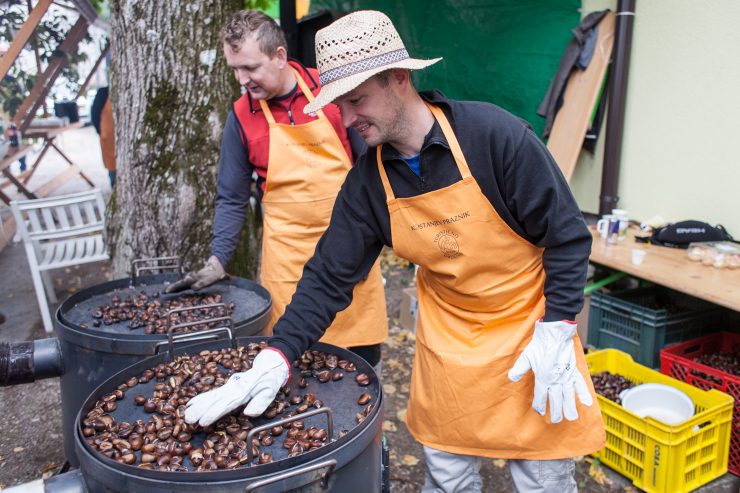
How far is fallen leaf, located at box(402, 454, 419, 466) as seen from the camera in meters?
3.38

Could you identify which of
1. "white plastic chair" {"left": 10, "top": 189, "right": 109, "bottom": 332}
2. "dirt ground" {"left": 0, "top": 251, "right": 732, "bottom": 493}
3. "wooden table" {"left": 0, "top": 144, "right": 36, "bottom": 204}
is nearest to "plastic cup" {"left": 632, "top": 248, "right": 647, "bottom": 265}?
"dirt ground" {"left": 0, "top": 251, "right": 732, "bottom": 493}

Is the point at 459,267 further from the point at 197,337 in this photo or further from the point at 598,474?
the point at 598,474

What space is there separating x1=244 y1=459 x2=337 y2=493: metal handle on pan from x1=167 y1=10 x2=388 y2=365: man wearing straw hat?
4.31 feet

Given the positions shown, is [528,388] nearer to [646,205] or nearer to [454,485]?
[454,485]

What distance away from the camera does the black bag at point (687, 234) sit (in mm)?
3914

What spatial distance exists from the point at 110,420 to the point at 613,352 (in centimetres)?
300

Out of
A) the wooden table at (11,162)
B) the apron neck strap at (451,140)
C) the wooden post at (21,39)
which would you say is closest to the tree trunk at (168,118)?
the wooden post at (21,39)

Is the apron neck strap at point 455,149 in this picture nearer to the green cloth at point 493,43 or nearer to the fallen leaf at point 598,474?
the fallen leaf at point 598,474

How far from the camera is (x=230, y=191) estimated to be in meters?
2.95

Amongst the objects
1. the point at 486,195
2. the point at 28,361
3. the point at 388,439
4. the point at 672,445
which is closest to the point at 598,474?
the point at 672,445

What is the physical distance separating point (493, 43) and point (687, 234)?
2.82 metres

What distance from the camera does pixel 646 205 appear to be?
4.61 meters

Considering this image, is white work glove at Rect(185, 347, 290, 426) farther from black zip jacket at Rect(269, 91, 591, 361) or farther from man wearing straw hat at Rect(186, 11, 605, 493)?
black zip jacket at Rect(269, 91, 591, 361)

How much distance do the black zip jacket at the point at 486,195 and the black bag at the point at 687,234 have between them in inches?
95.4
